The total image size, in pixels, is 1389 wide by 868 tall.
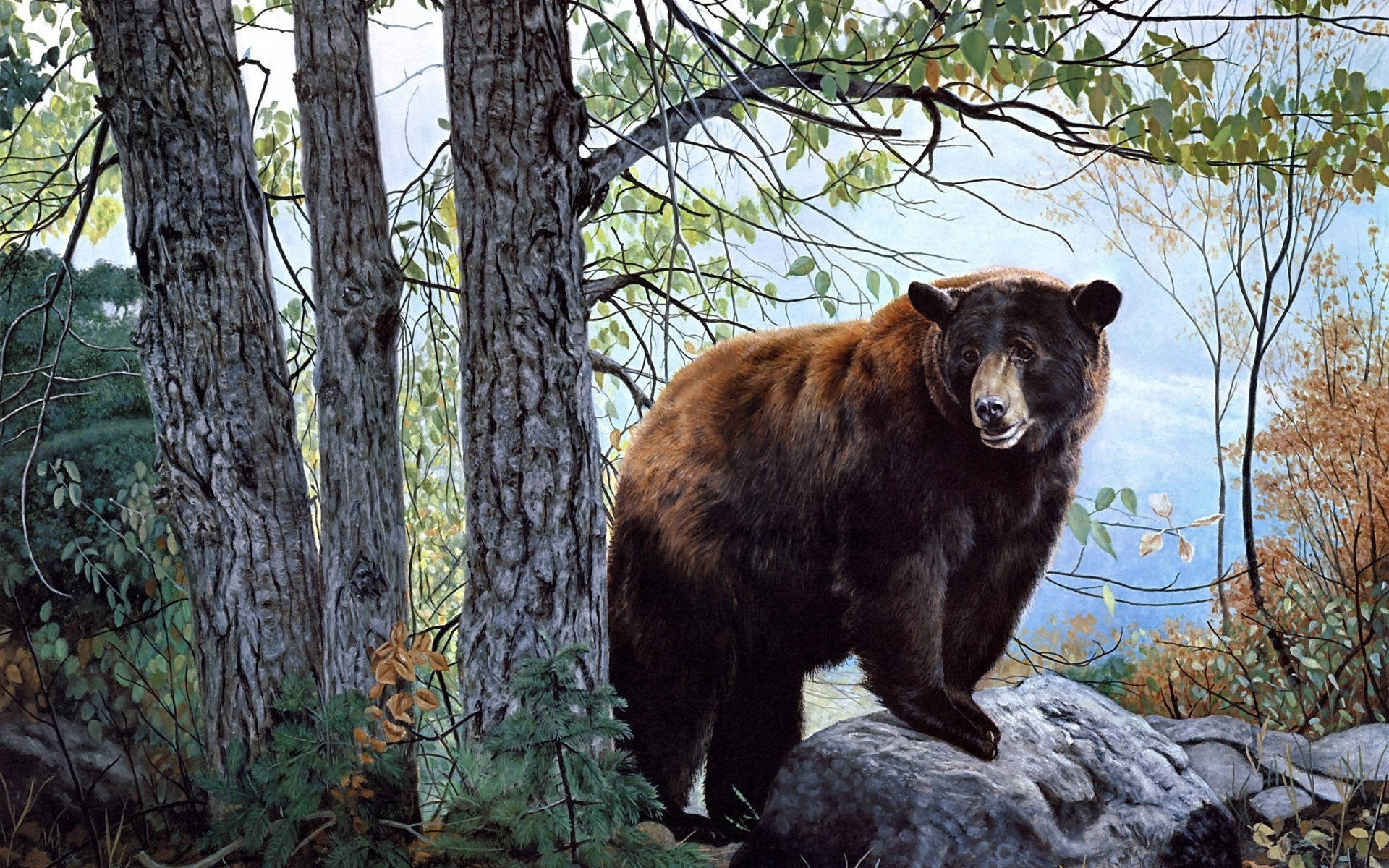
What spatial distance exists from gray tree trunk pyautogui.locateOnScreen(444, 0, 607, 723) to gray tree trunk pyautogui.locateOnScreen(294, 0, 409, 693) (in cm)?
27

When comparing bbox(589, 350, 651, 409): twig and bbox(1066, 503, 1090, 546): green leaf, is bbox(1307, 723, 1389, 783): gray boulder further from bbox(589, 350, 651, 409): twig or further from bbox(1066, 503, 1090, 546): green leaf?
bbox(589, 350, 651, 409): twig

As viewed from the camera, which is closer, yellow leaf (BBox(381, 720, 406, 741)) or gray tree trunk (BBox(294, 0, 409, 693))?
yellow leaf (BBox(381, 720, 406, 741))

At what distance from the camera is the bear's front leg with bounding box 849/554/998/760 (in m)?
2.94

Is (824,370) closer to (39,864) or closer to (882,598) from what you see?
(882,598)

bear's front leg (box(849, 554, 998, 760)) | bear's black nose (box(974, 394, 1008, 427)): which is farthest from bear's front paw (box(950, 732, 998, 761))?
bear's black nose (box(974, 394, 1008, 427))

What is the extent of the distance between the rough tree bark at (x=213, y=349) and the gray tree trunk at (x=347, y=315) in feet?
0.58

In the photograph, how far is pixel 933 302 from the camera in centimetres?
294

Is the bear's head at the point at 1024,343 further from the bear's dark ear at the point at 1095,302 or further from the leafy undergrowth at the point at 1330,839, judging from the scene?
the leafy undergrowth at the point at 1330,839

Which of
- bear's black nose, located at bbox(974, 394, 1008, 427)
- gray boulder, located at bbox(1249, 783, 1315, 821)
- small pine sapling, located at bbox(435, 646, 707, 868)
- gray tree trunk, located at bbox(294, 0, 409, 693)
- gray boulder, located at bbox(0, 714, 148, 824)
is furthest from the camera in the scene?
gray boulder, located at bbox(0, 714, 148, 824)

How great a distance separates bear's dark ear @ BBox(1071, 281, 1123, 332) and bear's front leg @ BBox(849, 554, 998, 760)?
76cm

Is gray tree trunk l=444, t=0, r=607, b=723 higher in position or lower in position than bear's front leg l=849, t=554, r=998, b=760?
higher

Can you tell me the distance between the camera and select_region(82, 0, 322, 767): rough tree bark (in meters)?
2.74

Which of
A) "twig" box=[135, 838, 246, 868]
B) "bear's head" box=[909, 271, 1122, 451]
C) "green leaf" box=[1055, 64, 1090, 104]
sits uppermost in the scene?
"green leaf" box=[1055, 64, 1090, 104]

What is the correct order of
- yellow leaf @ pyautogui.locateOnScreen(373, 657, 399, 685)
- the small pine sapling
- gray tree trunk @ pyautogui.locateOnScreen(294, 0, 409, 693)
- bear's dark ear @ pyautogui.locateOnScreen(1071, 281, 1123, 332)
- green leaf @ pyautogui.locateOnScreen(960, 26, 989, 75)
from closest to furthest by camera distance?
the small pine sapling
yellow leaf @ pyautogui.locateOnScreen(373, 657, 399, 685)
green leaf @ pyautogui.locateOnScreen(960, 26, 989, 75)
gray tree trunk @ pyautogui.locateOnScreen(294, 0, 409, 693)
bear's dark ear @ pyautogui.locateOnScreen(1071, 281, 1123, 332)
